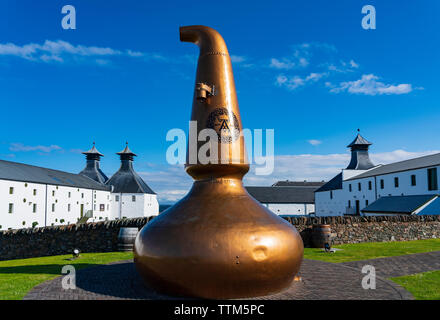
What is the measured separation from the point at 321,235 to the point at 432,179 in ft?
85.6

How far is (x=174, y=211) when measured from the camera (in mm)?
8250

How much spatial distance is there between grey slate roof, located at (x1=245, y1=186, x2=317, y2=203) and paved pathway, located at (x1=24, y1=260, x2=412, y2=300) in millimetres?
62387

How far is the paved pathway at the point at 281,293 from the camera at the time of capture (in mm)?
7492

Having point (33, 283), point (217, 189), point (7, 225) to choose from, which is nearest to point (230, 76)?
point (217, 189)

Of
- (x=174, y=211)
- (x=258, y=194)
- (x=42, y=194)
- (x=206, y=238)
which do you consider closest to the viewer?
(x=206, y=238)

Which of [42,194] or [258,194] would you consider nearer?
[42,194]

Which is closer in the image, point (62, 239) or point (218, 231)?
point (218, 231)

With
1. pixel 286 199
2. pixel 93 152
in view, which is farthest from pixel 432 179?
pixel 93 152

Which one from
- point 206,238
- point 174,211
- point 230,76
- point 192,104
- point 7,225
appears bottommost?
point 7,225

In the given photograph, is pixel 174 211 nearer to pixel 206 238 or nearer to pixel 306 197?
pixel 206 238

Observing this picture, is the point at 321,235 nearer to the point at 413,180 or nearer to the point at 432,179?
the point at 432,179

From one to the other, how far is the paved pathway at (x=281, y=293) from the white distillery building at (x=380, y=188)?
84.9 feet

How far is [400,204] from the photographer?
3531cm
